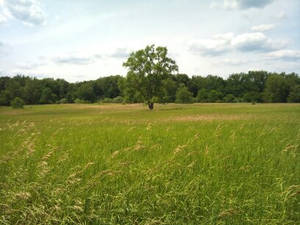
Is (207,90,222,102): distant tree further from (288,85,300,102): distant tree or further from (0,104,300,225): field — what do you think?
(0,104,300,225): field

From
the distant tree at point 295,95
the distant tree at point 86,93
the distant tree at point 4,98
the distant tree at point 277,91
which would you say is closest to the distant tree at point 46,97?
the distant tree at point 4,98

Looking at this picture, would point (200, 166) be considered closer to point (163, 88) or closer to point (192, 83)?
point (163, 88)

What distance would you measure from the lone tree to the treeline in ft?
70.5

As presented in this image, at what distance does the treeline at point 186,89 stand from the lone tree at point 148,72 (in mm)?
21495

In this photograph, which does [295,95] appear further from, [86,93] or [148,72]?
[86,93]

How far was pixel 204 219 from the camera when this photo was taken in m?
2.74

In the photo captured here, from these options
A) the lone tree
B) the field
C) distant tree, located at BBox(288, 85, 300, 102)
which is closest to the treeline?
distant tree, located at BBox(288, 85, 300, 102)

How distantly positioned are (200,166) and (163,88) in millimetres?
39261

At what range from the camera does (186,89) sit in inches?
2699

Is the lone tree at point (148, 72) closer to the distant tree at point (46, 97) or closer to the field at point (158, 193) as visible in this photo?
the field at point (158, 193)

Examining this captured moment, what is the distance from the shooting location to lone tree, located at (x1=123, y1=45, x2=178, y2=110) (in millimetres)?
42500

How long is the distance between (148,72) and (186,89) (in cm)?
2823

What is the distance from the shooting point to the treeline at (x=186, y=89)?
79625 mm

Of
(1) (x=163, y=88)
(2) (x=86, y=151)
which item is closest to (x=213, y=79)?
(1) (x=163, y=88)
